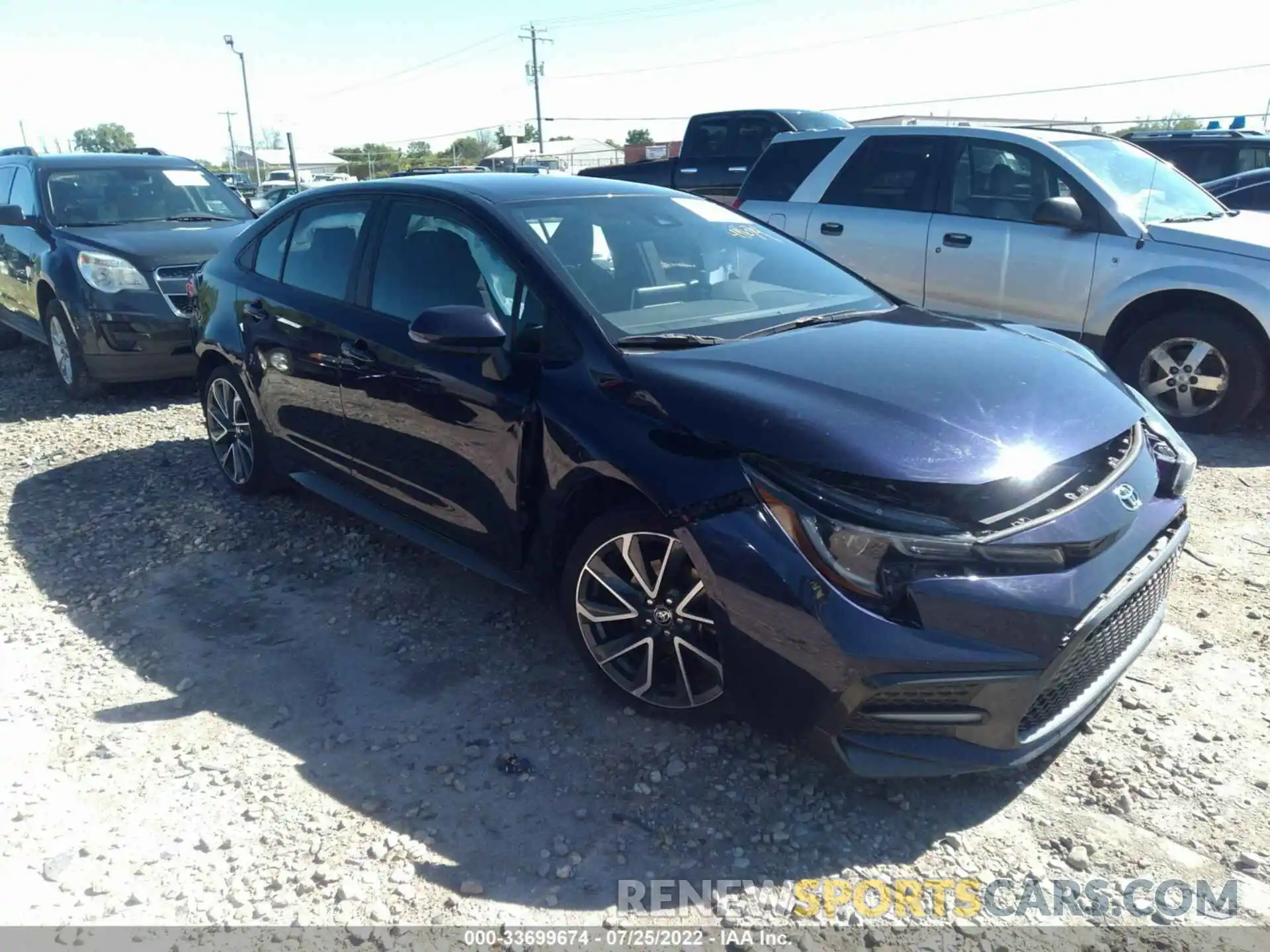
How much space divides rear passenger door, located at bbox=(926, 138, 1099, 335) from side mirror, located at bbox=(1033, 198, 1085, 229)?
3.7 inches

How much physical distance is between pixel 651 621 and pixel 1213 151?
37.0 ft

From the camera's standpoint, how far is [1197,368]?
592 cm

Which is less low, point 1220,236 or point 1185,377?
point 1220,236

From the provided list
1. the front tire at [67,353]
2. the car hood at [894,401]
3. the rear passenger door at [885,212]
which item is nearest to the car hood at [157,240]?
the front tire at [67,353]

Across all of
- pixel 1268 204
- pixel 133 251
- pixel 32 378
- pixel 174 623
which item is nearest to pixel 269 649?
pixel 174 623

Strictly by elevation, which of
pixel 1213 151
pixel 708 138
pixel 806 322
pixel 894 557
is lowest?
pixel 894 557

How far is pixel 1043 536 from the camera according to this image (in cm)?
244

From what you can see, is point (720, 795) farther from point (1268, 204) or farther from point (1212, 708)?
point (1268, 204)

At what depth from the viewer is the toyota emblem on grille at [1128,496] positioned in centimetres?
266

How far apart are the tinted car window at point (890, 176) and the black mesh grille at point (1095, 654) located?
484 cm

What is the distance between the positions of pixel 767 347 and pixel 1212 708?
1.92 metres

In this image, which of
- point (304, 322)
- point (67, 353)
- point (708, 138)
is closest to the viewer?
point (304, 322)

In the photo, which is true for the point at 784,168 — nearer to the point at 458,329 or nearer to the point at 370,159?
the point at 458,329

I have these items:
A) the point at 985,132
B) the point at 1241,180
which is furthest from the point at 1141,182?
the point at 1241,180
